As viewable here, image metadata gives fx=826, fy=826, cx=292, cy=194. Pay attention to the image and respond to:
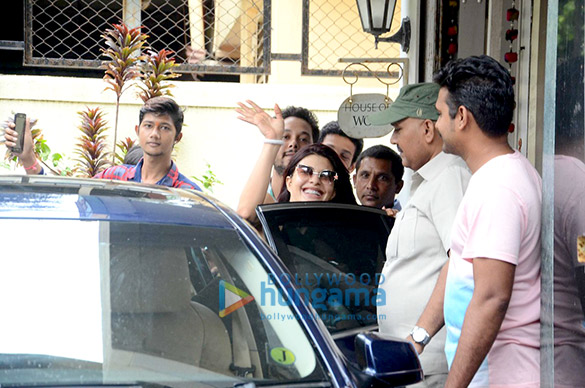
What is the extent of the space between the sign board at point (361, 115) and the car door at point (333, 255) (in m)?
2.13

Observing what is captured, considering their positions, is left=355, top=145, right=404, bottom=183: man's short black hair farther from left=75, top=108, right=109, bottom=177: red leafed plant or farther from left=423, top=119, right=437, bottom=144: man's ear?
left=75, top=108, right=109, bottom=177: red leafed plant

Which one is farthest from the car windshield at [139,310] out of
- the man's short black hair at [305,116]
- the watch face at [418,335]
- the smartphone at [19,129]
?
the man's short black hair at [305,116]

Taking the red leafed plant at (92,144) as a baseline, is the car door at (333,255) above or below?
below

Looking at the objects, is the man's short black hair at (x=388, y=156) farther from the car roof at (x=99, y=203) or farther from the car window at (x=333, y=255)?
the car roof at (x=99, y=203)

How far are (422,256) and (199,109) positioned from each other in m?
5.72

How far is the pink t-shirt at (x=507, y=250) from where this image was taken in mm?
2662

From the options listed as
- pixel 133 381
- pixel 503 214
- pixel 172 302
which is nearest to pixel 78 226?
pixel 172 302

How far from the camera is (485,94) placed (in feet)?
9.39

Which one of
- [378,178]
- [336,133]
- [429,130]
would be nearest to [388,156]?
[378,178]

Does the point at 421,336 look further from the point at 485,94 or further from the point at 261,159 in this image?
the point at 261,159

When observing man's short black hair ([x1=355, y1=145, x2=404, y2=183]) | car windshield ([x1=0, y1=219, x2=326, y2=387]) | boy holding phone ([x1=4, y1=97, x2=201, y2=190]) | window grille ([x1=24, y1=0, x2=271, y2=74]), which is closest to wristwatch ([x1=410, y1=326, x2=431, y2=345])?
car windshield ([x1=0, y1=219, x2=326, y2=387])

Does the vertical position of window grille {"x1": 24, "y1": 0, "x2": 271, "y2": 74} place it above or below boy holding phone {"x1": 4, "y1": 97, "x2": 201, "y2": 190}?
above

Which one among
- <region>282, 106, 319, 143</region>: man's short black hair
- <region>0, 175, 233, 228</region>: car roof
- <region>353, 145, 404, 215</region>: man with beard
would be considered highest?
<region>282, 106, 319, 143</region>: man's short black hair

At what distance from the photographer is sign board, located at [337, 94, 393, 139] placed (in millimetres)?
6039
